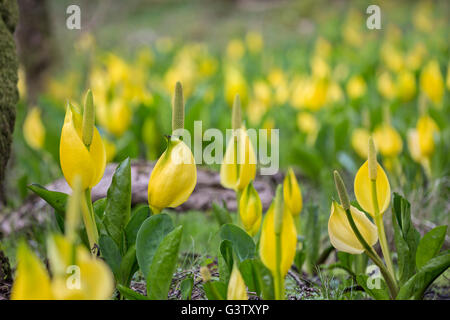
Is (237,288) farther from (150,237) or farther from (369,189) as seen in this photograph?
(369,189)

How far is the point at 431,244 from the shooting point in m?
1.10

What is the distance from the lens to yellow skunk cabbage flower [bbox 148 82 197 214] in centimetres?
103

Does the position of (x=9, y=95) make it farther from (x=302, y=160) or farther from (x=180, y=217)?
(x=302, y=160)

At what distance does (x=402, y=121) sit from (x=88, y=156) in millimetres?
2117

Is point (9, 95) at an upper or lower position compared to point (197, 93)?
lower

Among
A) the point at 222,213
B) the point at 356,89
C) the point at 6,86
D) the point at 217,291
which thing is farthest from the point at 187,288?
the point at 356,89

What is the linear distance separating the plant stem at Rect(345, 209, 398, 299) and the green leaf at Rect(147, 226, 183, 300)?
0.33m

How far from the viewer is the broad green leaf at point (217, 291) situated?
945 millimetres

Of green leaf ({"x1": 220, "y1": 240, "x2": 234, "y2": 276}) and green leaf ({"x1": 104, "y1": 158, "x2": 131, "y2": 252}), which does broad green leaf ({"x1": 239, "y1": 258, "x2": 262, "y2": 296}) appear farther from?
green leaf ({"x1": 104, "y1": 158, "x2": 131, "y2": 252})

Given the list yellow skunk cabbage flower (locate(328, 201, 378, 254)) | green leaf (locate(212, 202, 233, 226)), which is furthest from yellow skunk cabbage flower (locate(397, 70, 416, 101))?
yellow skunk cabbage flower (locate(328, 201, 378, 254))

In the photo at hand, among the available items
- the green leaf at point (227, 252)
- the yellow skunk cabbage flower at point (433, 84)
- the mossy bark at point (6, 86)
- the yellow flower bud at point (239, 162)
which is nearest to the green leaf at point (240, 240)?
the green leaf at point (227, 252)
